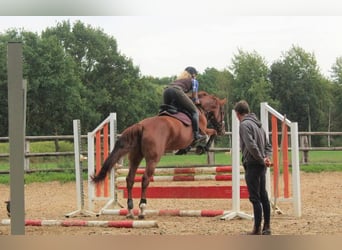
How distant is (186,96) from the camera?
668cm

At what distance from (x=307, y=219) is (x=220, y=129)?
7.48ft

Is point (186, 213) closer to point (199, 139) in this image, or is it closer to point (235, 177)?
point (235, 177)

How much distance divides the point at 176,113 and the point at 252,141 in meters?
2.45

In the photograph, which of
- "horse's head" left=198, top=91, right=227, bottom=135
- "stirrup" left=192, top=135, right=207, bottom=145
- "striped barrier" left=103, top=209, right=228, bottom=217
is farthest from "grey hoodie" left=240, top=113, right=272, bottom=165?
"horse's head" left=198, top=91, right=227, bottom=135

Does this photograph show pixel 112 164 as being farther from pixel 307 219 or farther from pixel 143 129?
pixel 307 219

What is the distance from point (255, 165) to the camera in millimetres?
4441

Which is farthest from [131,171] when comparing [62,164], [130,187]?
[62,164]

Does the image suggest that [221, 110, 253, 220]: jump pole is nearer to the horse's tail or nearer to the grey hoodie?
the horse's tail

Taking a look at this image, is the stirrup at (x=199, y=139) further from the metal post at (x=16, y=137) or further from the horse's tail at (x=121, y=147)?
the metal post at (x=16, y=137)

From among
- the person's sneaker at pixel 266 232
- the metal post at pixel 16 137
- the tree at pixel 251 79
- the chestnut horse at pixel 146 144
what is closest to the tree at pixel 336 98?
the tree at pixel 251 79

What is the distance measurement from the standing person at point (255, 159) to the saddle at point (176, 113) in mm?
2123

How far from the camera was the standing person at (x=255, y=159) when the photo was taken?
4.39m

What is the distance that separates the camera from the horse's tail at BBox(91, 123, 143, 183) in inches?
236

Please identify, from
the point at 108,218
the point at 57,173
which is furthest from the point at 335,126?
the point at 108,218
